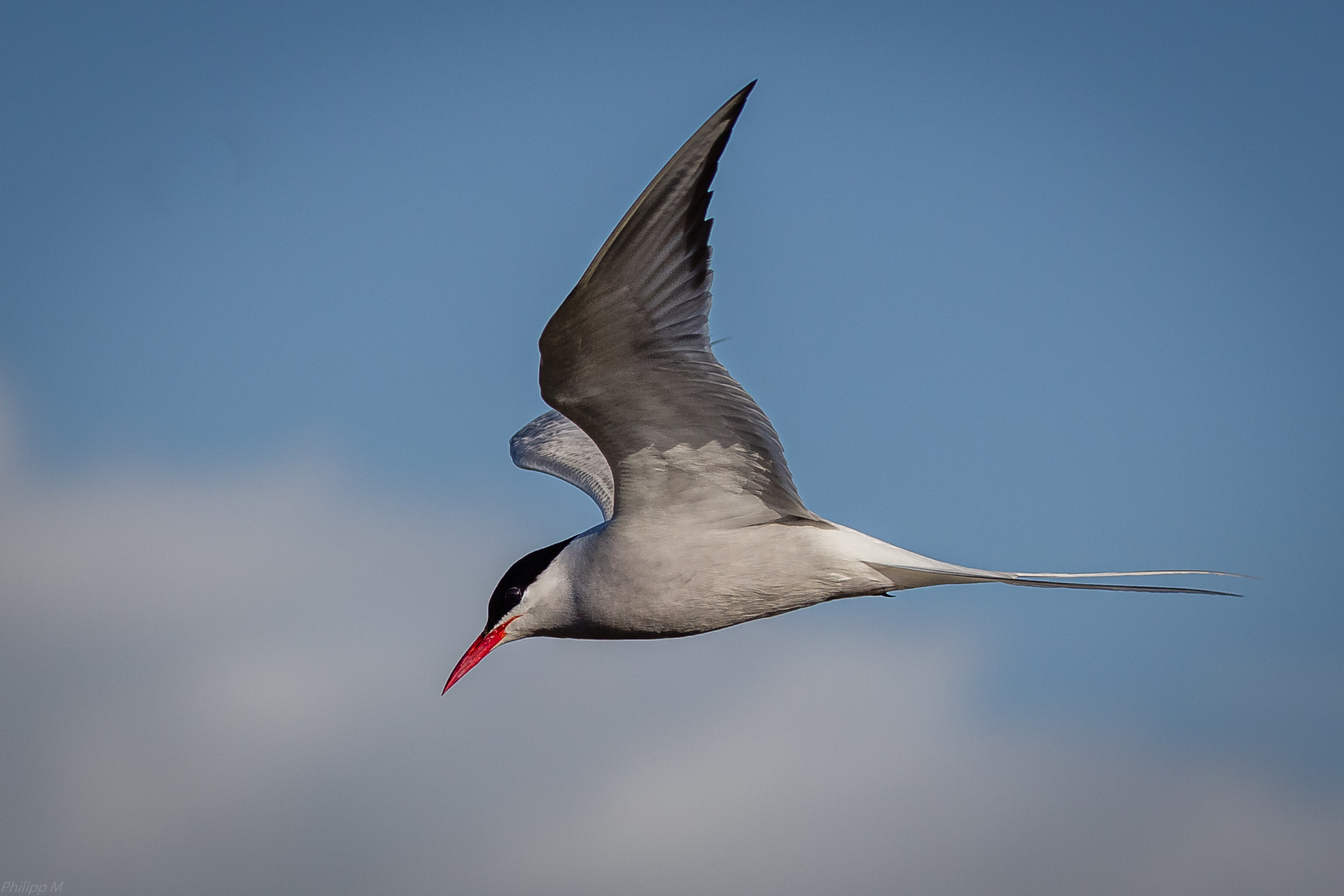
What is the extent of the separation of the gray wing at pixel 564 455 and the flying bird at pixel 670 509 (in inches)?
60.8

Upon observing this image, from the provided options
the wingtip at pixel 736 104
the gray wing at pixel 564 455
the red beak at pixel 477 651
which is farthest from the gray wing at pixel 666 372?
the gray wing at pixel 564 455

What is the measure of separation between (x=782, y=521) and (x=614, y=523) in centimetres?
82

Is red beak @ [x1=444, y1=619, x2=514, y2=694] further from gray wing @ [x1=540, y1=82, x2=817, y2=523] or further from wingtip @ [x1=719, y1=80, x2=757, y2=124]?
wingtip @ [x1=719, y1=80, x2=757, y2=124]

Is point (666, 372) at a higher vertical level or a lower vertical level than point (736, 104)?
lower

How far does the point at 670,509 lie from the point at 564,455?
102 inches

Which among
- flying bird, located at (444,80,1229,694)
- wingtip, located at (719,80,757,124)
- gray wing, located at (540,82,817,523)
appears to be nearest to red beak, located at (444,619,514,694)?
flying bird, located at (444,80,1229,694)

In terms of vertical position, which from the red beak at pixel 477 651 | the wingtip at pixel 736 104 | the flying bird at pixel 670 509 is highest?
the wingtip at pixel 736 104

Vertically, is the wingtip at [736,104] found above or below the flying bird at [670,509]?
above

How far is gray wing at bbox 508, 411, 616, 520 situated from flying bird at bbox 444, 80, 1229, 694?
5.06 feet

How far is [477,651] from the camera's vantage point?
19.6 ft

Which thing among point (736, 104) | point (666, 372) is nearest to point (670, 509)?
point (666, 372)

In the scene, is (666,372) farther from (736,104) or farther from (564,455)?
(564,455)

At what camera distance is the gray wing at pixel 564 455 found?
7383mm

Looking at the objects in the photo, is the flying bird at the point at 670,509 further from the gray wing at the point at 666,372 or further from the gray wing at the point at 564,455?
the gray wing at the point at 564,455
